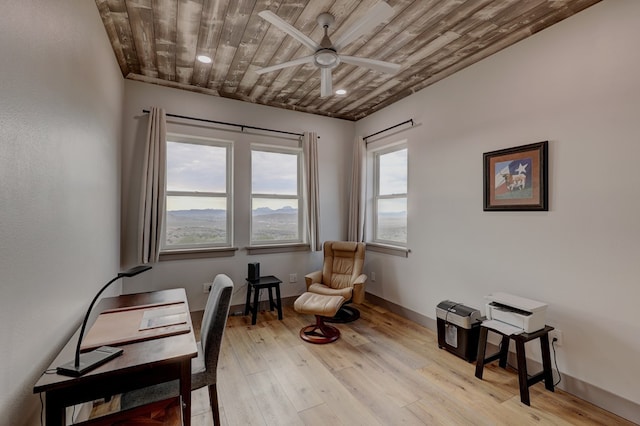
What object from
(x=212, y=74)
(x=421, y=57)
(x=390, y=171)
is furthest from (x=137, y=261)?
(x=421, y=57)

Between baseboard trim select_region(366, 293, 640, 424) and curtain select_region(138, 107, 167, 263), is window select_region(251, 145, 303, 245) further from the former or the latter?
baseboard trim select_region(366, 293, 640, 424)

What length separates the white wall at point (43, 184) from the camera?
991 millimetres

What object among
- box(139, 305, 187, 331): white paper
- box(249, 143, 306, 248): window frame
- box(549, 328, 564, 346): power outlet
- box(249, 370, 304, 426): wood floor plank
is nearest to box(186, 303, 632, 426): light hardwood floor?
box(249, 370, 304, 426): wood floor plank

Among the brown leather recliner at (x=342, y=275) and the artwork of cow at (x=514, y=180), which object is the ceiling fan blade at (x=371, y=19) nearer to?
the artwork of cow at (x=514, y=180)

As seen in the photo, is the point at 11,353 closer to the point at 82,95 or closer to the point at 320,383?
the point at 82,95

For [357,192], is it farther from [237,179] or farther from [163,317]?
[163,317]

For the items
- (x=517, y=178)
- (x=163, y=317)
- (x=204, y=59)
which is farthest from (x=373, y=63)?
(x=163, y=317)

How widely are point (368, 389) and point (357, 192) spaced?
2696 mm

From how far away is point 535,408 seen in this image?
201cm

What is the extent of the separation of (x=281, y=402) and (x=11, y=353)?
5.27 feet

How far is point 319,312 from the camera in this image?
3043mm

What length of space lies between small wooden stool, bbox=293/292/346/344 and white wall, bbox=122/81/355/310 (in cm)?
95

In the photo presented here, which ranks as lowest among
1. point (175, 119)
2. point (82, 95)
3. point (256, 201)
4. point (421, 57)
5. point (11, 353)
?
point (11, 353)

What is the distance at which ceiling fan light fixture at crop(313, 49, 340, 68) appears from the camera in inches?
82.8
